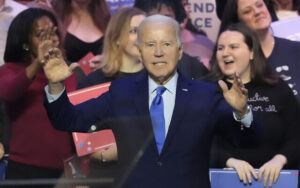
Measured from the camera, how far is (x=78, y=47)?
3.50 m

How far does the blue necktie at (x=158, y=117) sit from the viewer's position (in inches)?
92.9

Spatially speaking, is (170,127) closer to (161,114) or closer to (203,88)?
(161,114)

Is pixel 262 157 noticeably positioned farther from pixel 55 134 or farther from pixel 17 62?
pixel 17 62

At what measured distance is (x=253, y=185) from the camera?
9.39 ft

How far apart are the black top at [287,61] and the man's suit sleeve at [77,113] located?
1178 millimetres

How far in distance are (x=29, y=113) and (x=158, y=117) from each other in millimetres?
982

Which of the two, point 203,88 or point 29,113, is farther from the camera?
point 29,113

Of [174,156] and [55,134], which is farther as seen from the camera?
[55,134]

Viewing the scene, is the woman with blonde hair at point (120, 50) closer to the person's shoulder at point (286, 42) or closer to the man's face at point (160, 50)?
the person's shoulder at point (286, 42)

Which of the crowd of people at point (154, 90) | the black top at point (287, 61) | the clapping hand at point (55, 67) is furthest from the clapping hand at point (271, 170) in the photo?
the clapping hand at point (55, 67)

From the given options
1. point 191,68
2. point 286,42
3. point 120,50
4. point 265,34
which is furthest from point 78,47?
point 286,42

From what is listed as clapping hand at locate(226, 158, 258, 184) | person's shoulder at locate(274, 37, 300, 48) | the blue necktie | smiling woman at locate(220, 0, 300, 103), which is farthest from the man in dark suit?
person's shoulder at locate(274, 37, 300, 48)

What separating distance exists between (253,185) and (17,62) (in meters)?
1.32

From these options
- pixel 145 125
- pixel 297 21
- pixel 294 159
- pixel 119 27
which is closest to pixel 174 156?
pixel 145 125
